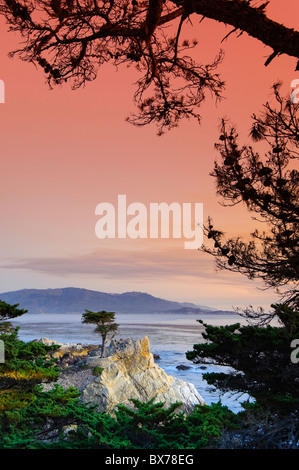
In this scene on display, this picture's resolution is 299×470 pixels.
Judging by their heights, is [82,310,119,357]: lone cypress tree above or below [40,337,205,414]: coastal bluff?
above

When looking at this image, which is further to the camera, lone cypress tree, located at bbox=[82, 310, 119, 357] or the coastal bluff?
lone cypress tree, located at bbox=[82, 310, 119, 357]

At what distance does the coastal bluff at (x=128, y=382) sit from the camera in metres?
20.6

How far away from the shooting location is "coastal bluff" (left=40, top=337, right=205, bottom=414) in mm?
20641

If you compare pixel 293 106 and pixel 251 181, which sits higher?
pixel 293 106

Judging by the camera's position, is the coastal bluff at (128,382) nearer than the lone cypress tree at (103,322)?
Yes

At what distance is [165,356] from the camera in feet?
170

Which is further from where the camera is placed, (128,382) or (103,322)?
(103,322)

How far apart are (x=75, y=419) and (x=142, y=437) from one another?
171 cm

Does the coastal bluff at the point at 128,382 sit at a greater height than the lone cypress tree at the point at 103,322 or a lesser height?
lesser

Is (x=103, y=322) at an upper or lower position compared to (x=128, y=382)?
upper

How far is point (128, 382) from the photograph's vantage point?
2195cm
